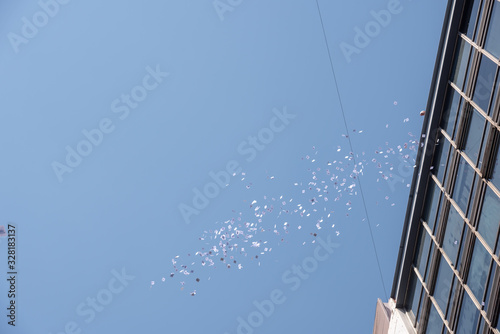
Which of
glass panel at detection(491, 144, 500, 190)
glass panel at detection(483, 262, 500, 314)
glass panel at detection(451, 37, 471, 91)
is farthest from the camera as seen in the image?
glass panel at detection(451, 37, 471, 91)

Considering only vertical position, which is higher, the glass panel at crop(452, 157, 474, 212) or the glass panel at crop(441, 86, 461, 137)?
the glass panel at crop(441, 86, 461, 137)

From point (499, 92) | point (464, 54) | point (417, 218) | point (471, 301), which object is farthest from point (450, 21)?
point (471, 301)

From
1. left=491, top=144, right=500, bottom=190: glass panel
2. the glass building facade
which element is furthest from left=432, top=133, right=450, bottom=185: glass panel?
left=491, top=144, right=500, bottom=190: glass panel

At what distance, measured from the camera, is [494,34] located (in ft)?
56.5

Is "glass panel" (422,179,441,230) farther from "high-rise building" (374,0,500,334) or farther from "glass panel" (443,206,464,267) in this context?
"glass panel" (443,206,464,267)

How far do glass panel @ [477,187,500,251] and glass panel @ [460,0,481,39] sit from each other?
4.34 meters

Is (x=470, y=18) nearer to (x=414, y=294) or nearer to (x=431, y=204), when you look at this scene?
(x=431, y=204)

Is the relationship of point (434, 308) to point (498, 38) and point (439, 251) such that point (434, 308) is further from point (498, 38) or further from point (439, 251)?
point (498, 38)

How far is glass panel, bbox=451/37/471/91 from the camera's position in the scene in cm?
1909

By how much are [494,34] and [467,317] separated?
6.68 metres

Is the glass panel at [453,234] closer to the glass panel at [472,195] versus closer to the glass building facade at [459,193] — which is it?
the glass building facade at [459,193]

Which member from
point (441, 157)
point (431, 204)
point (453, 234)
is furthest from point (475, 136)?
point (431, 204)

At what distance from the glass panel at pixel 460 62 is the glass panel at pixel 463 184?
2.11 metres

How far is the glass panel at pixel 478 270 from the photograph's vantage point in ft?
55.6
